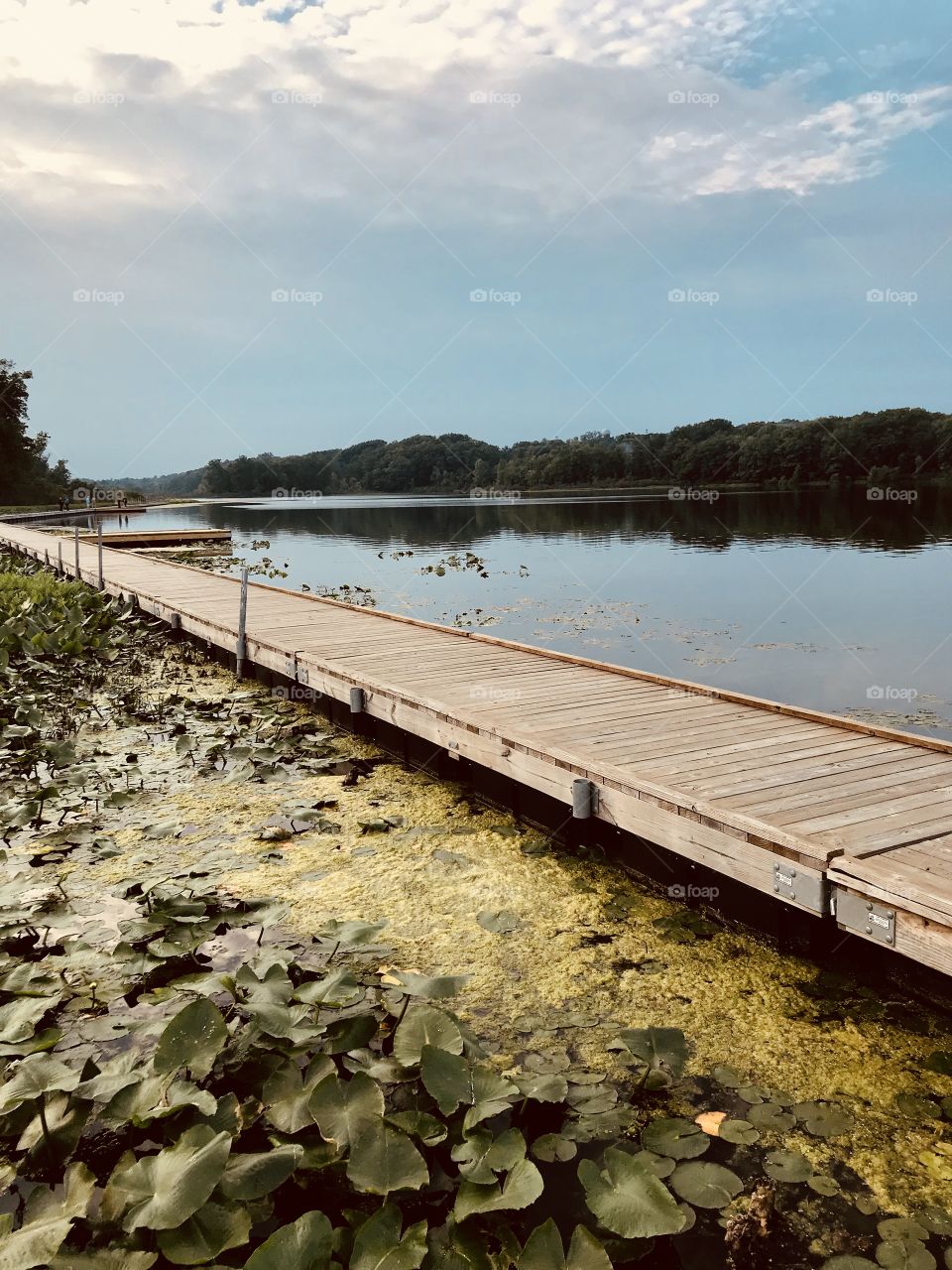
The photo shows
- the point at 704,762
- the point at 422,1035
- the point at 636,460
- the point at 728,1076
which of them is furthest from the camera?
the point at 636,460

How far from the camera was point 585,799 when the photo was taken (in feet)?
13.4

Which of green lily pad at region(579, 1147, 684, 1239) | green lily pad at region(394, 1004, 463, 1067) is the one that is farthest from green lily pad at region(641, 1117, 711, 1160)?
green lily pad at region(394, 1004, 463, 1067)

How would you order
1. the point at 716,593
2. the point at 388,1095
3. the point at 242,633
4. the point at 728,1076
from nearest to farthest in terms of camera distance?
the point at 388,1095 < the point at 728,1076 < the point at 242,633 < the point at 716,593

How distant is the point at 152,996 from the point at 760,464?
7549 cm

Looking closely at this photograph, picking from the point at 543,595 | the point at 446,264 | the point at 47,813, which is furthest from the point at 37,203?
the point at 446,264

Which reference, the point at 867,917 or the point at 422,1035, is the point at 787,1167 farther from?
the point at 422,1035

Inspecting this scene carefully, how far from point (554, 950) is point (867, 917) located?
133 centimetres

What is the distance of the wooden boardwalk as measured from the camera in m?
2.93

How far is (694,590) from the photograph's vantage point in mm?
18641

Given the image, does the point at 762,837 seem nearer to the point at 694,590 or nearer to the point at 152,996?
the point at 152,996

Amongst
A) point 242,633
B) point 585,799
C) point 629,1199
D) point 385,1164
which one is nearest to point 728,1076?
point 629,1199

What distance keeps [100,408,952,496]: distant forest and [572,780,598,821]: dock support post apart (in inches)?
2225

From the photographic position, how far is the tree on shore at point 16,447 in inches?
2356

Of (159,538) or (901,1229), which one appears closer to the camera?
(901,1229)
